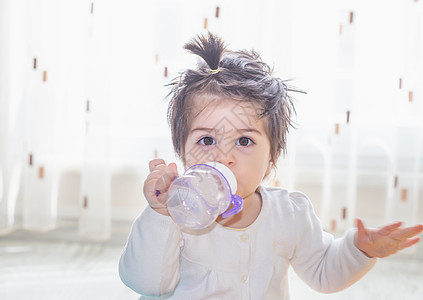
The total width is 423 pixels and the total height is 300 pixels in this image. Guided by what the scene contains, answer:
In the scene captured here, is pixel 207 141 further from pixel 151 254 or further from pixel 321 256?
pixel 321 256

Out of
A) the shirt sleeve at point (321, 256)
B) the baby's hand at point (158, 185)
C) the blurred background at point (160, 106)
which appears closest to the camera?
the baby's hand at point (158, 185)

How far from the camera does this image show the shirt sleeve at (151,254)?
2.58 ft

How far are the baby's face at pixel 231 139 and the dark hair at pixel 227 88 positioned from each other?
18mm

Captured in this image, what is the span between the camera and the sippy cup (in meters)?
0.76

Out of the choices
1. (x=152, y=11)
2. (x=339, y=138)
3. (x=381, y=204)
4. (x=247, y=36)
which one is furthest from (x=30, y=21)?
(x=381, y=204)

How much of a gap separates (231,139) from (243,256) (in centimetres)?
20

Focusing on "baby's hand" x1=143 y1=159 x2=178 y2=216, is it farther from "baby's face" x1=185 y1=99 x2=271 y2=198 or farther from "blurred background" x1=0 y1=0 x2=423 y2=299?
"blurred background" x1=0 y1=0 x2=423 y2=299

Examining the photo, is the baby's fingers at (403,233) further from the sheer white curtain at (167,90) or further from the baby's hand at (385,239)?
the sheer white curtain at (167,90)

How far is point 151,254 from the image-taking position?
788 mm

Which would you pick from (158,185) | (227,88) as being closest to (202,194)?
(158,185)

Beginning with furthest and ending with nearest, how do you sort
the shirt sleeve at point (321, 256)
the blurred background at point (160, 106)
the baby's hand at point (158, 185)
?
the blurred background at point (160, 106) < the shirt sleeve at point (321, 256) < the baby's hand at point (158, 185)

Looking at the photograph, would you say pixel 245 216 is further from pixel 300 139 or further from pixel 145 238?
pixel 300 139

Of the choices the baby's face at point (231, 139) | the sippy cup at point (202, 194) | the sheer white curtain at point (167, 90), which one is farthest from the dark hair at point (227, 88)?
the sheer white curtain at point (167, 90)

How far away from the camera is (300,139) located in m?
1.61
